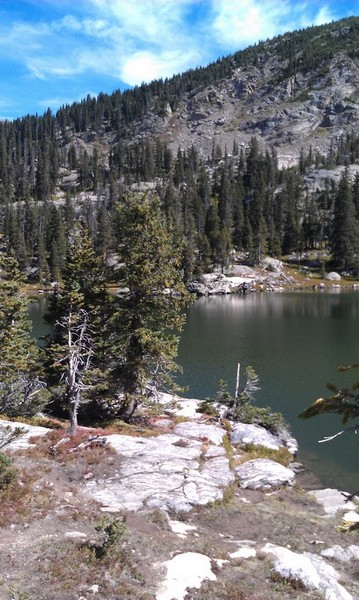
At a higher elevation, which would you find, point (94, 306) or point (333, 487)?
point (94, 306)

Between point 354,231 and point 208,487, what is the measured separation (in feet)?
430

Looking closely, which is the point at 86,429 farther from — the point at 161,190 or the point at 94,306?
the point at 161,190

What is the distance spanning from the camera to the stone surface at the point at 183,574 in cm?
1200

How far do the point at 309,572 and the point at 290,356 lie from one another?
4193cm

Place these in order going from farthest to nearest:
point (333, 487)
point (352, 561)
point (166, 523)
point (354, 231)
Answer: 1. point (354, 231)
2. point (333, 487)
3. point (166, 523)
4. point (352, 561)

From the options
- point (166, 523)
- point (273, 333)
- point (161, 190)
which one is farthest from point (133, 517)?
point (161, 190)

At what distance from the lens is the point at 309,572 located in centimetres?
1361

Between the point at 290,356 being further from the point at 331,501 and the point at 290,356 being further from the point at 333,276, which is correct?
the point at 333,276

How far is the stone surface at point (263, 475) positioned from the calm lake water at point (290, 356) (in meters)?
2.77

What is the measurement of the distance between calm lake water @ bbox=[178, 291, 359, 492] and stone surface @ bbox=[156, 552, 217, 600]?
12623 millimetres

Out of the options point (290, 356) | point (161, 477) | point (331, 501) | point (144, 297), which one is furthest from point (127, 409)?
point (290, 356)

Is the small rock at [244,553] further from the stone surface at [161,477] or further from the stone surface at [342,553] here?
the stone surface at [161,477]

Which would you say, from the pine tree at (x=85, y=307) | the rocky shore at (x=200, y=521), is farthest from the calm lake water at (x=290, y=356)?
the pine tree at (x=85, y=307)

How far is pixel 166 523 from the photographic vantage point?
55.1ft
